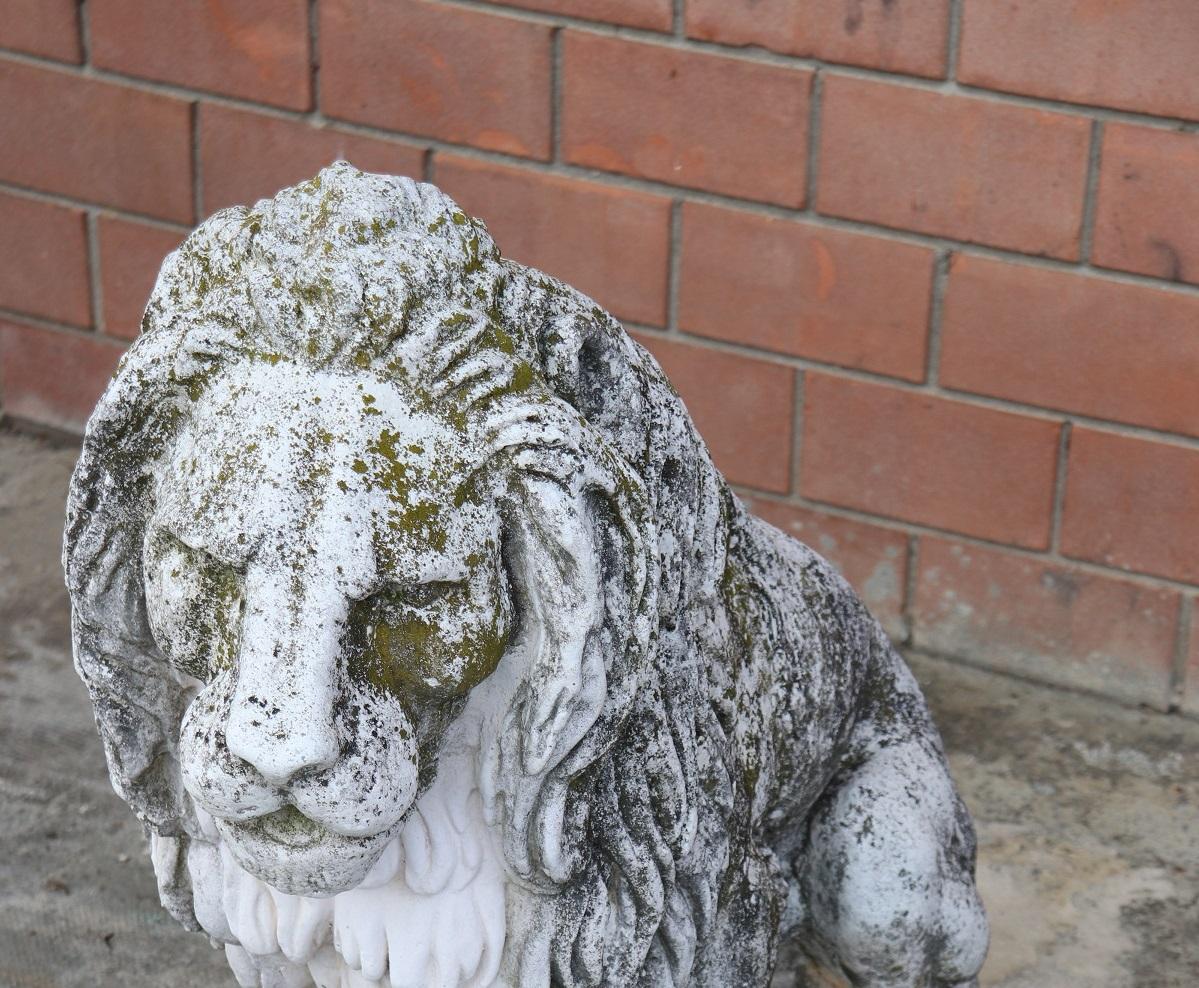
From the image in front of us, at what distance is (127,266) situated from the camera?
13.6ft

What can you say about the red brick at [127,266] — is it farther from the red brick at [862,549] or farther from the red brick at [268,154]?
the red brick at [862,549]

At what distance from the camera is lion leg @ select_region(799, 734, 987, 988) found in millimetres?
2082

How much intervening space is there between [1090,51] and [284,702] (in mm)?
2109

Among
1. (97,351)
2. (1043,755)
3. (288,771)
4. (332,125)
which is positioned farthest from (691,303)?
(288,771)

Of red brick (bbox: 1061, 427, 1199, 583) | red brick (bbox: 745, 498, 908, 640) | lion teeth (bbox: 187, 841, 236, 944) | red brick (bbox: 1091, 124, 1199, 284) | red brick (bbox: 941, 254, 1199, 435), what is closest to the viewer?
lion teeth (bbox: 187, 841, 236, 944)

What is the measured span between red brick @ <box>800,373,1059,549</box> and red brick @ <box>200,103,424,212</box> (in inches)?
36.5

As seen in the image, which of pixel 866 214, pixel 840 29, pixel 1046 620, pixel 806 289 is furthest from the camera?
pixel 1046 620

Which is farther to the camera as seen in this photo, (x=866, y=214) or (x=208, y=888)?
(x=866, y=214)

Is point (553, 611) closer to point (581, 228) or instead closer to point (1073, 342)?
point (1073, 342)

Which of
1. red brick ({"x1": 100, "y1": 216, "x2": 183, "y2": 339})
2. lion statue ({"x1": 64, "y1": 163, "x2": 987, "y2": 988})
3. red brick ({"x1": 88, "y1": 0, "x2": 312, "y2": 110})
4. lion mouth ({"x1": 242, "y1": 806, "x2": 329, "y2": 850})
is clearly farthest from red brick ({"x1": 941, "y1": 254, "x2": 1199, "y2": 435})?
lion mouth ({"x1": 242, "y1": 806, "x2": 329, "y2": 850})

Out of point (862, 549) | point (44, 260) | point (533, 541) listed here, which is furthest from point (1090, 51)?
point (44, 260)

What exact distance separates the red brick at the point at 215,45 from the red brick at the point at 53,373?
2.11ft

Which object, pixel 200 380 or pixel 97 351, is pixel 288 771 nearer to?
pixel 200 380

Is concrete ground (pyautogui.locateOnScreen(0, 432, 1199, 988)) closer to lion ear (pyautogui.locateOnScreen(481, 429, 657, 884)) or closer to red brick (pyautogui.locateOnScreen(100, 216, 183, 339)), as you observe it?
red brick (pyautogui.locateOnScreen(100, 216, 183, 339))
